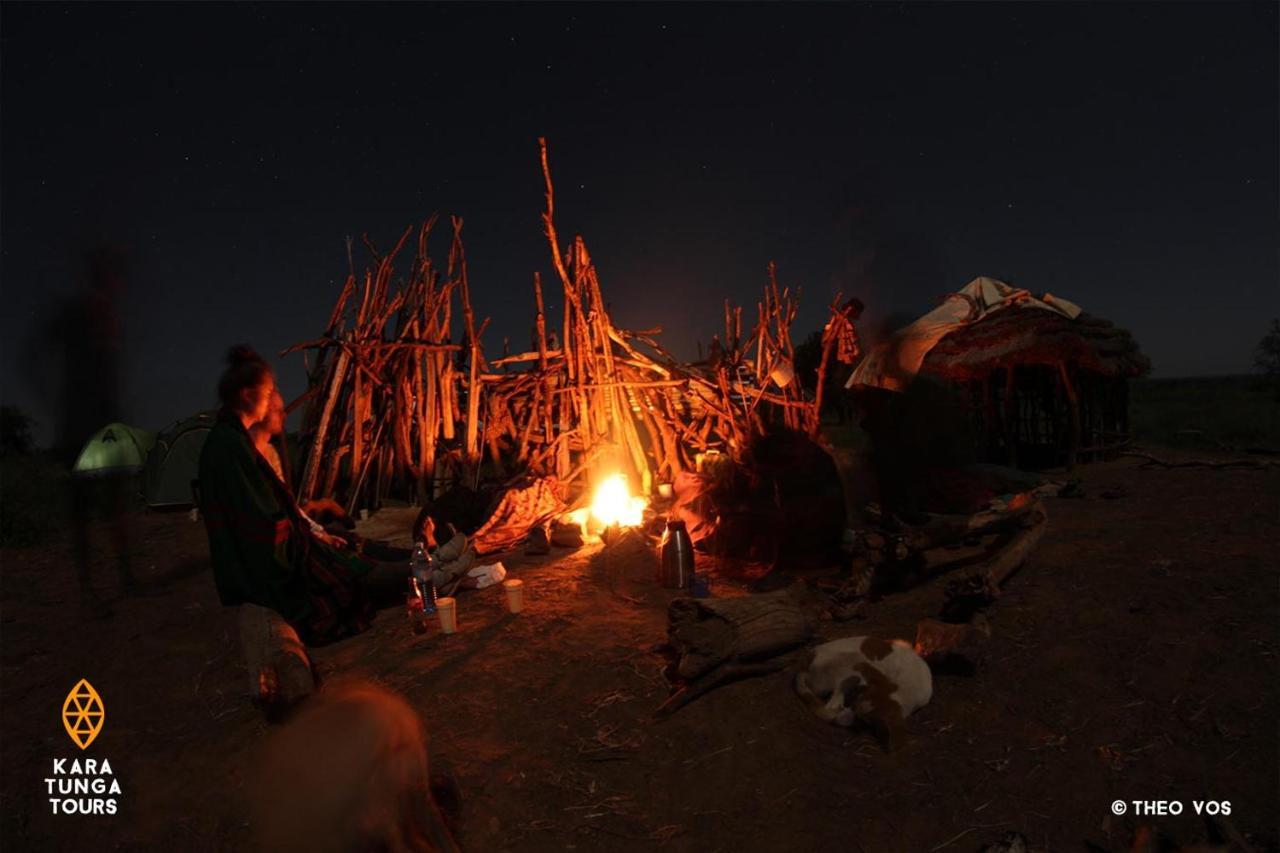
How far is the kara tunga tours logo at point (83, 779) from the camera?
2689 millimetres

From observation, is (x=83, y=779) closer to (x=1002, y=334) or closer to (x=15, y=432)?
(x=1002, y=334)

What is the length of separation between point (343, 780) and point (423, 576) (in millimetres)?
3011

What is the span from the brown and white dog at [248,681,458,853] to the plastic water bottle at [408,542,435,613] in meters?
2.76

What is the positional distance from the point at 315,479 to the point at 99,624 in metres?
2.54

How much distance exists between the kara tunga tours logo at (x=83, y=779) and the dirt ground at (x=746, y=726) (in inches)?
1.9

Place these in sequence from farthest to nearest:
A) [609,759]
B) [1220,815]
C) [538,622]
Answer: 1. [538,622]
2. [609,759]
3. [1220,815]

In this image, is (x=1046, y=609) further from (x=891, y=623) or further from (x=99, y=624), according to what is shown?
(x=99, y=624)

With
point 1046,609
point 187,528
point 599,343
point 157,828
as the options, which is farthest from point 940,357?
point 187,528

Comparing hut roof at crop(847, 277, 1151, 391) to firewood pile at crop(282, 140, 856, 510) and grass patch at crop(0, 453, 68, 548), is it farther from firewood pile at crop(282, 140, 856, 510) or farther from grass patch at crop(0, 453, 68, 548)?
grass patch at crop(0, 453, 68, 548)

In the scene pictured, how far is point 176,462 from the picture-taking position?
30.5 ft

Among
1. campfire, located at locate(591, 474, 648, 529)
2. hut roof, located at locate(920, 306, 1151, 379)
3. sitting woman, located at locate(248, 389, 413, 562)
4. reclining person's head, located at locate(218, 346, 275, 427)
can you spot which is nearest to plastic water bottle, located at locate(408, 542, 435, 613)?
sitting woman, located at locate(248, 389, 413, 562)

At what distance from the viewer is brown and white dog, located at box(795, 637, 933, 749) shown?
278 centimetres

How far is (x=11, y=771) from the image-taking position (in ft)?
9.77

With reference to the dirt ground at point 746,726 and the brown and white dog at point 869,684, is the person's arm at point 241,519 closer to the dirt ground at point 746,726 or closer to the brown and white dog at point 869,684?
the dirt ground at point 746,726
